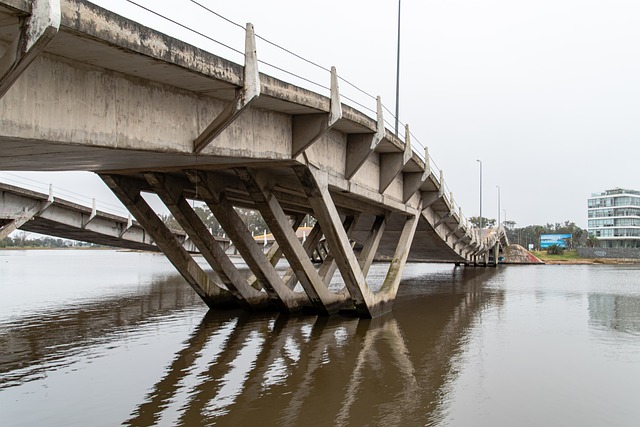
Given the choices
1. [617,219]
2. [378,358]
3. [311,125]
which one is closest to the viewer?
[378,358]

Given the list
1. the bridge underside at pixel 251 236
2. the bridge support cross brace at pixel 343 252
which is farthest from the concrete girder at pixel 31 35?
the bridge support cross brace at pixel 343 252

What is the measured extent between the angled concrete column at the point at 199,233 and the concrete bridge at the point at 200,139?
5 cm

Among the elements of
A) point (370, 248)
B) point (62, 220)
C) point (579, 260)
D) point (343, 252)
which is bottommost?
point (579, 260)

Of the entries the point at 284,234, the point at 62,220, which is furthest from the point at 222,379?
the point at 62,220

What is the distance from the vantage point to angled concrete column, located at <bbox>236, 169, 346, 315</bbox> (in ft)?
46.3

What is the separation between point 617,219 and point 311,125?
131 metres

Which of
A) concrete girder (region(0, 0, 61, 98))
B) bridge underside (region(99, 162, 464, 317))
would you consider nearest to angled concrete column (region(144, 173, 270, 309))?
bridge underside (region(99, 162, 464, 317))

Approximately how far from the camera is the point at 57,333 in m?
14.5

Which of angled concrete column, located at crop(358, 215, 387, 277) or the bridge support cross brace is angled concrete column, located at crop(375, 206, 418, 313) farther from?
angled concrete column, located at crop(358, 215, 387, 277)

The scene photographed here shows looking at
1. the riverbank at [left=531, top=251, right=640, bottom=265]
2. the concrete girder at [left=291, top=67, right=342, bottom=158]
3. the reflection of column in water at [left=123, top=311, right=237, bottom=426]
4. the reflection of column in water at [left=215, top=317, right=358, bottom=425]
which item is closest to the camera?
the reflection of column in water at [left=123, top=311, right=237, bottom=426]

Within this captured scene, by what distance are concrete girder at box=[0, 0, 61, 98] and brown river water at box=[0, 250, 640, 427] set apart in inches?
193

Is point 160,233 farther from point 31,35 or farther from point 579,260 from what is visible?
point 579,260

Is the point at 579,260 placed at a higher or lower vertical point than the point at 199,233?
lower

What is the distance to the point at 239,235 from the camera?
1579cm
